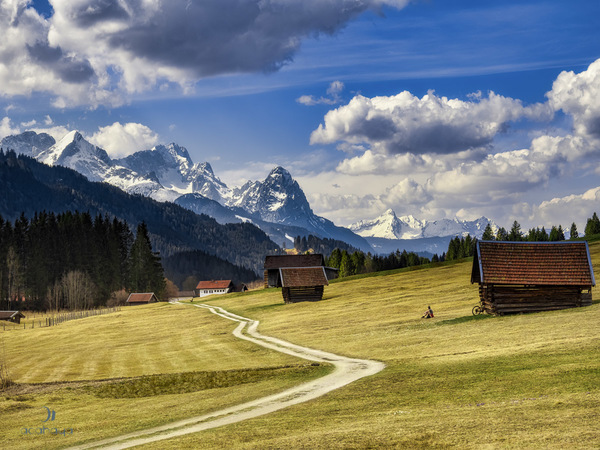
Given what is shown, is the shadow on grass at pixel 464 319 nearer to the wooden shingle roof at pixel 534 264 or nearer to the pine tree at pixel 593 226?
the wooden shingle roof at pixel 534 264

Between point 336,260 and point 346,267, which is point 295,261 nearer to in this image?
point 346,267

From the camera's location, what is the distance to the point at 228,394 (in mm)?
26172

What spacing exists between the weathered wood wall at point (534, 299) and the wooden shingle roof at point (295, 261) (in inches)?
3224

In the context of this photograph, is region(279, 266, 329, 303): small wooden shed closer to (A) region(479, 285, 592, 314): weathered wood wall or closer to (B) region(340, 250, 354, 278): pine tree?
(A) region(479, 285, 592, 314): weathered wood wall

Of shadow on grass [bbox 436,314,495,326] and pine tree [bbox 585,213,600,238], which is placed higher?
pine tree [bbox 585,213,600,238]

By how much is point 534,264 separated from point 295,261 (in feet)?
279

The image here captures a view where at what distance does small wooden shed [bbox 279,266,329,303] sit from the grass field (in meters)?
23.2

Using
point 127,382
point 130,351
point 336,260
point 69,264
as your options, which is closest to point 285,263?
point 69,264

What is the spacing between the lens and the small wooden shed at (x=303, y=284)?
8499 centimetres

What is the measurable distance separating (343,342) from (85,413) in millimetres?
22066

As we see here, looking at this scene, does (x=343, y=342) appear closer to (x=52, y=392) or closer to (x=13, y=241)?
(x=52, y=392)

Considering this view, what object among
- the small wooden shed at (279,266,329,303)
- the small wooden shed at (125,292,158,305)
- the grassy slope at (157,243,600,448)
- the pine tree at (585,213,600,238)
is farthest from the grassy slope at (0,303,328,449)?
the pine tree at (585,213,600,238)

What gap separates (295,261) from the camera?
131 metres

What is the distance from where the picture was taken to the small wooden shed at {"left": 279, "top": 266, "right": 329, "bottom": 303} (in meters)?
85.0
